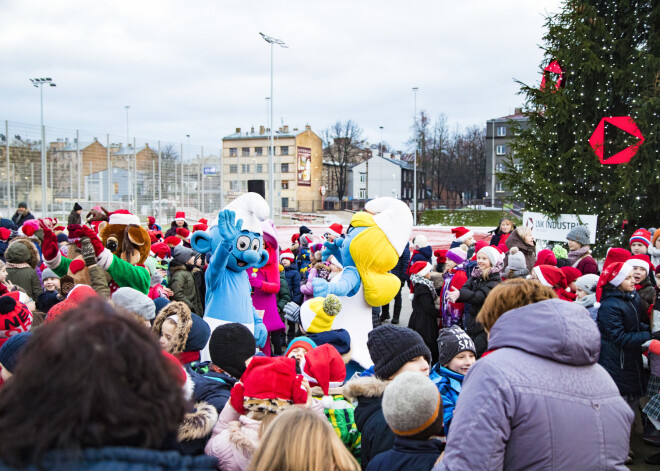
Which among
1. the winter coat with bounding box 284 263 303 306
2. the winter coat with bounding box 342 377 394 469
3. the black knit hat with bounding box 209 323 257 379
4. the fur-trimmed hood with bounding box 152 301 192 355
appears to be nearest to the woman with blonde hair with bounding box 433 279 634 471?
the winter coat with bounding box 342 377 394 469

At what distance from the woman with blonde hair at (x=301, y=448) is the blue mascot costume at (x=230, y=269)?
145 inches

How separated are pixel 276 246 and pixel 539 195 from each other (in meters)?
8.42

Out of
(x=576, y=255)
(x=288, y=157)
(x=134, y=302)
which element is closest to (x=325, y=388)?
(x=134, y=302)

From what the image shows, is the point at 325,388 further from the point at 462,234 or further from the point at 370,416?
the point at 462,234

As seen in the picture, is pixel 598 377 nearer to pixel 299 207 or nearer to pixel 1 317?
pixel 1 317

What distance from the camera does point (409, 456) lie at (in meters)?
2.43

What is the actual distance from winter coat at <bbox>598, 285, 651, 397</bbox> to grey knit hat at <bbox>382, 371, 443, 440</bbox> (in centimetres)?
323

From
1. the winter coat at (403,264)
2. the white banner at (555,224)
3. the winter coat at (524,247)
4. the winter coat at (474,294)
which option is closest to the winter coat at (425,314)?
the winter coat at (474,294)

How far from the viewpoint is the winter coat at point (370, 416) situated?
2852 millimetres

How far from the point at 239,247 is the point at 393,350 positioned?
291 cm

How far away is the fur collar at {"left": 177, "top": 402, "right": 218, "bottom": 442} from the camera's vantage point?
282 cm

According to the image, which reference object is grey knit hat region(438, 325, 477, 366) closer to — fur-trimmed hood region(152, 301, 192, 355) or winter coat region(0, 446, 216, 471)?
fur-trimmed hood region(152, 301, 192, 355)

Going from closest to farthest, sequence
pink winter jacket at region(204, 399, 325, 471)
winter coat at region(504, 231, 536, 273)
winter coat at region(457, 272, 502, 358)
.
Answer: pink winter jacket at region(204, 399, 325, 471)
winter coat at region(457, 272, 502, 358)
winter coat at region(504, 231, 536, 273)

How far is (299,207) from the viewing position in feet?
227
